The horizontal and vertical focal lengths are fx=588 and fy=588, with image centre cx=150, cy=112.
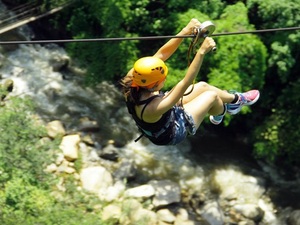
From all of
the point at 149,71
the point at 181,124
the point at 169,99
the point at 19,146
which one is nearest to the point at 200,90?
the point at 181,124

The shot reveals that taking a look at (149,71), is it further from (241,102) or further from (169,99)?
(241,102)

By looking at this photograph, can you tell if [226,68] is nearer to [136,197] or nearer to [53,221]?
[136,197]

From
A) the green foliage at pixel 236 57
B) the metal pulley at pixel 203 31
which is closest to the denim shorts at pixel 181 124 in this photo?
the metal pulley at pixel 203 31

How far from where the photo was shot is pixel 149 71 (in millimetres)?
4457

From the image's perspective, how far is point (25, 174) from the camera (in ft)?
30.4

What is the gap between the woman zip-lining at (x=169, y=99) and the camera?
176 inches

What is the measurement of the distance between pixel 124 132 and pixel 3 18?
371 centimetres

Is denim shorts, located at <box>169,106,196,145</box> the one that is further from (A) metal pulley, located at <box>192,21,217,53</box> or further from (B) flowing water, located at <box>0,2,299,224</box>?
(B) flowing water, located at <box>0,2,299,224</box>

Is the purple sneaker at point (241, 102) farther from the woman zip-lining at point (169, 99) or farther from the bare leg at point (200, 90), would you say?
the bare leg at point (200, 90)

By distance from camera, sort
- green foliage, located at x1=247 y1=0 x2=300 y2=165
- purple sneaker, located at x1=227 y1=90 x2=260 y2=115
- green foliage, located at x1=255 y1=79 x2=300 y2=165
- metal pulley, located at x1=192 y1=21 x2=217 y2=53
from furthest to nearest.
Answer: green foliage, located at x1=255 y1=79 x2=300 y2=165 < green foliage, located at x1=247 y1=0 x2=300 y2=165 < purple sneaker, located at x1=227 y1=90 x2=260 y2=115 < metal pulley, located at x1=192 y1=21 x2=217 y2=53

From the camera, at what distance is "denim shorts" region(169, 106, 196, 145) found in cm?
500

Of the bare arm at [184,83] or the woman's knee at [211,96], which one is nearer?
the bare arm at [184,83]

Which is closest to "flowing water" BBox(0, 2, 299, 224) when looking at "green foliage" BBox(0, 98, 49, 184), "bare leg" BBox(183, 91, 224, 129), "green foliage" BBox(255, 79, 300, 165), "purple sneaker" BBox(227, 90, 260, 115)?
"green foliage" BBox(255, 79, 300, 165)

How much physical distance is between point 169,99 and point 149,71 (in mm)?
283
